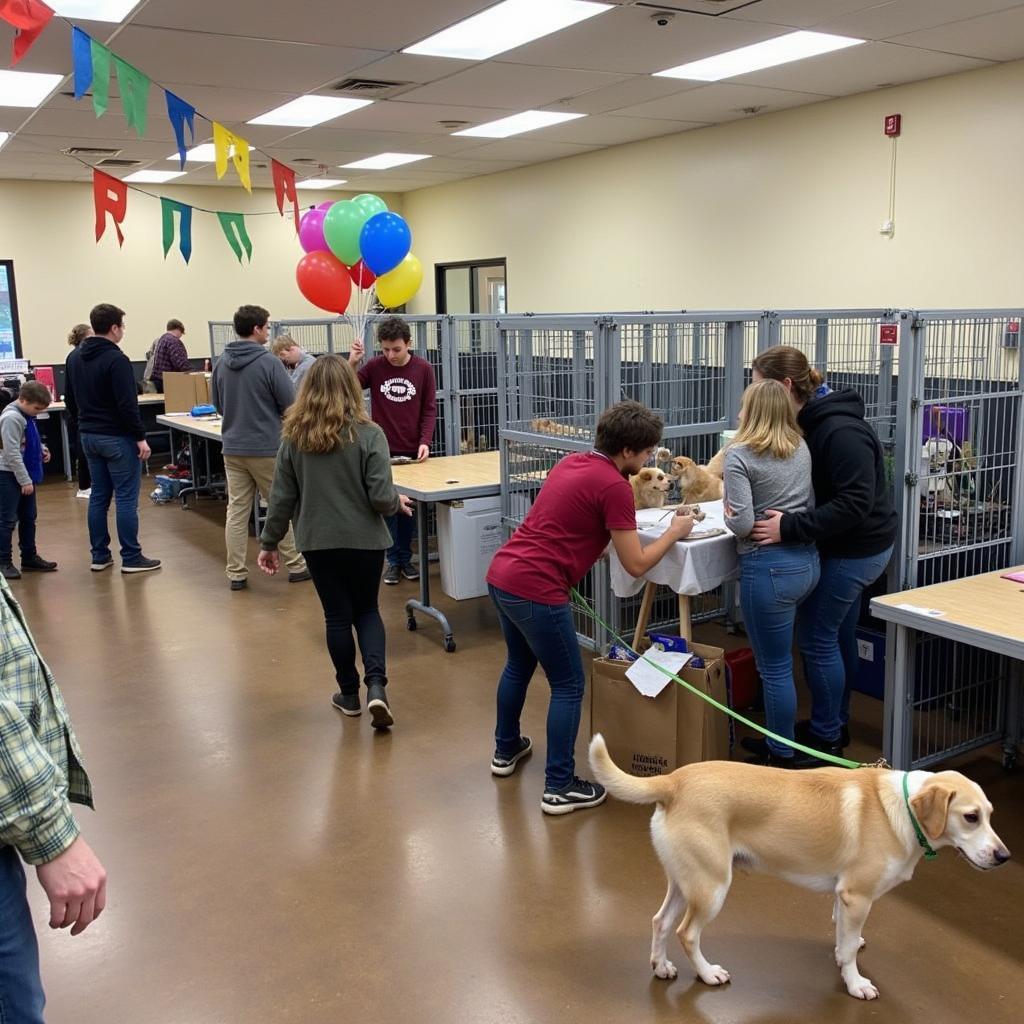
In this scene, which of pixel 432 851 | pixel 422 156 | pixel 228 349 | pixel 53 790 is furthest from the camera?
pixel 422 156

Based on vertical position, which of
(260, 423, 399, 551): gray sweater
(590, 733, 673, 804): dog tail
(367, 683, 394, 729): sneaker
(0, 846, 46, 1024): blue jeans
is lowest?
(367, 683, 394, 729): sneaker

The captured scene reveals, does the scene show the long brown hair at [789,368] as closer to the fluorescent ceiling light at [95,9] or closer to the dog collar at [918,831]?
the dog collar at [918,831]

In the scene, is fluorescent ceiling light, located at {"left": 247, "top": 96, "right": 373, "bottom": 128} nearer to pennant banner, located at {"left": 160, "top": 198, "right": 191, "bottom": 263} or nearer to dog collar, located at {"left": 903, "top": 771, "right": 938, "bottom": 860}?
pennant banner, located at {"left": 160, "top": 198, "right": 191, "bottom": 263}

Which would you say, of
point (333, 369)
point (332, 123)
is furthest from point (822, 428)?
point (332, 123)

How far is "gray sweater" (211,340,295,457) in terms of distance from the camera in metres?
5.45

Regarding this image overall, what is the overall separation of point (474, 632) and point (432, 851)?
2.05 m

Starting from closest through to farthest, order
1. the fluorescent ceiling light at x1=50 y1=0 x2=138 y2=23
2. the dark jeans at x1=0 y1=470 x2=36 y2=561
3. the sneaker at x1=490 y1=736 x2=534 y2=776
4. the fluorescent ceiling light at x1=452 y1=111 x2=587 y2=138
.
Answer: the sneaker at x1=490 y1=736 x2=534 y2=776 → the fluorescent ceiling light at x1=50 y1=0 x2=138 y2=23 → the dark jeans at x1=0 y1=470 x2=36 y2=561 → the fluorescent ceiling light at x1=452 y1=111 x2=587 y2=138

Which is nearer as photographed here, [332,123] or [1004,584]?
[1004,584]

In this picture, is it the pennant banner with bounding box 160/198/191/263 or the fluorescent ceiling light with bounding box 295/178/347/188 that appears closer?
the pennant banner with bounding box 160/198/191/263

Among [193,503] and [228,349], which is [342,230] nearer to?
[228,349]

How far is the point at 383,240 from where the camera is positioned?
6.21 metres

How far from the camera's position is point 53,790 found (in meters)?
1.30

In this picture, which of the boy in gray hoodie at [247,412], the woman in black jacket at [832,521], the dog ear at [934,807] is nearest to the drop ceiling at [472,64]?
the boy in gray hoodie at [247,412]

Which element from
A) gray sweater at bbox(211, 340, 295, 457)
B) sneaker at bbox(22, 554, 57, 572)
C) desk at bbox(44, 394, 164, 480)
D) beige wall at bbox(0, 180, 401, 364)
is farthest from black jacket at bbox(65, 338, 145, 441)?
beige wall at bbox(0, 180, 401, 364)
